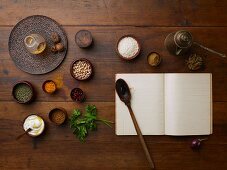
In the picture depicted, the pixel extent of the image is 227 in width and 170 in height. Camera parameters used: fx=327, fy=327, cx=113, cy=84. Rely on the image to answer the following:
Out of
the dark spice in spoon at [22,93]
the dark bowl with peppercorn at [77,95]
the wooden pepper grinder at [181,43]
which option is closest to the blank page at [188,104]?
the wooden pepper grinder at [181,43]

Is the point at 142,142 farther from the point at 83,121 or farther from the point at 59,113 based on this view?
the point at 59,113

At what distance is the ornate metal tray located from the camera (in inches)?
54.8

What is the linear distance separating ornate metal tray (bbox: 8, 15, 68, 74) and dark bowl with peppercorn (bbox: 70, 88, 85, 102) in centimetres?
14

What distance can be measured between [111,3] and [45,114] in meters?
0.55

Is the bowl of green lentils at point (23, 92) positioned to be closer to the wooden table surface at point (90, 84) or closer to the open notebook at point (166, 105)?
the wooden table surface at point (90, 84)

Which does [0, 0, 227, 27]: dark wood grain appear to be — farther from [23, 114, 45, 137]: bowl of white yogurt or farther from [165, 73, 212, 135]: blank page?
[23, 114, 45, 137]: bowl of white yogurt

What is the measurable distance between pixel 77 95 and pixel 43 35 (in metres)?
0.29

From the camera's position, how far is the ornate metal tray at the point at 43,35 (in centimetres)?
139

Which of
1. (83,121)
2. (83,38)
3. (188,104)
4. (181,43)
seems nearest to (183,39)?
(181,43)

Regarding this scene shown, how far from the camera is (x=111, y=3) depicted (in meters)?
1.41

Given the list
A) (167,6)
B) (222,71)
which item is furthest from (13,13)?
(222,71)

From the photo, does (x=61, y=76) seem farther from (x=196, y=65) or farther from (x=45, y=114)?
(x=196, y=65)

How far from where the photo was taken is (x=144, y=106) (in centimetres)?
140

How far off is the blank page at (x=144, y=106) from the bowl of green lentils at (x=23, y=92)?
0.36 m
